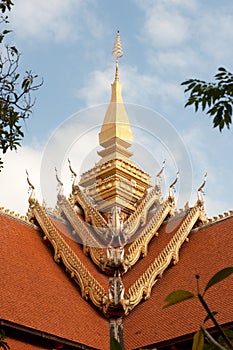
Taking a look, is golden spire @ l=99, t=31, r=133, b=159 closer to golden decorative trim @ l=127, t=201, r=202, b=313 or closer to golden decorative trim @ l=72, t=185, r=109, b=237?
golden decorative trim @ l=72, t=185, r=109, b=237

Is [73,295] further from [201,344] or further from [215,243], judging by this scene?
[201,344]

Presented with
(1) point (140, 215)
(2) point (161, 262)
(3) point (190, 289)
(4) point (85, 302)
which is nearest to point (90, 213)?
(1) point (140, 215)

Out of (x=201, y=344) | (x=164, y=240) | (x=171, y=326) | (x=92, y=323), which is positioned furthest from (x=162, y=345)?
(x=201, y=344)

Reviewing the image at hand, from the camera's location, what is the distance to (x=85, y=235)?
13.5 meters

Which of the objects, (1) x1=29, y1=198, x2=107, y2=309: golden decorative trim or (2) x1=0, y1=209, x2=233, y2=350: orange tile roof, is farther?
(1) x1=29, y1=198, x2=107, y2=309: golden decorative trim

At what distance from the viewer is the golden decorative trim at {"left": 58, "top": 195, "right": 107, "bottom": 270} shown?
41.4ft

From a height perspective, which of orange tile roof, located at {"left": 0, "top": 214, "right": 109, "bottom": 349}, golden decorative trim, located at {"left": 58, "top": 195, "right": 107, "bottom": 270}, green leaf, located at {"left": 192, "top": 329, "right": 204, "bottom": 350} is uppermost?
golden decorative trim, located at {"left": 58, "top": 195, "right": 107, "bottom": 270}

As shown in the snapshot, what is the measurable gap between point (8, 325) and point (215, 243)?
4.64 metres

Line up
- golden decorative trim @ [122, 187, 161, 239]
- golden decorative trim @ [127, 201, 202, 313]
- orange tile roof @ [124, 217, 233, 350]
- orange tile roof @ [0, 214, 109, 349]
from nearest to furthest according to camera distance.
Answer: orange tile roof @ [0, 214, 109, 349] → orange tile roof @ [124, 217, 233, 350] → golden decorative trim @ [127, 201, 202, 313] → golden decorative trim @ [122, 187, 161, 239]

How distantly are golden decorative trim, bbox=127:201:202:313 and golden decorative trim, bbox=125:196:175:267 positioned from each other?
49cm

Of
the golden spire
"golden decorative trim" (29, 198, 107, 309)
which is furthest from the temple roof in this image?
the golden spire

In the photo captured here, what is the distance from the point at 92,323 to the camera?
11000 millimetres

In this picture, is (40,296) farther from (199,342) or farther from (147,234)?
(199,342)

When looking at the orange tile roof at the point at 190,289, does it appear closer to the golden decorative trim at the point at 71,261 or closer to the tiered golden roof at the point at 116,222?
the tiered golden roof at the point at 116,222
